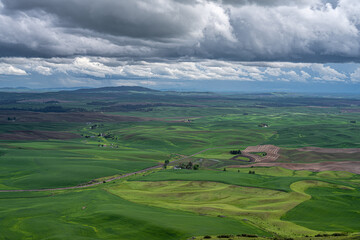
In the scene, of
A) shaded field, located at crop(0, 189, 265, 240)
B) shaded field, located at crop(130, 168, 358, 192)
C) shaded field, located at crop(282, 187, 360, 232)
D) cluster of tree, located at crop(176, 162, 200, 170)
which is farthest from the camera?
cluster of tree, located at crop(176, 162, 200, 170)

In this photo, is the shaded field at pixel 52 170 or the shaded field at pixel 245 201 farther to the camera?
the shaded field at pixel 52 170

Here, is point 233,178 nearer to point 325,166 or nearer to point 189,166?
point 189,166

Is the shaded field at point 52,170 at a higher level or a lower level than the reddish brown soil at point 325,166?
lower

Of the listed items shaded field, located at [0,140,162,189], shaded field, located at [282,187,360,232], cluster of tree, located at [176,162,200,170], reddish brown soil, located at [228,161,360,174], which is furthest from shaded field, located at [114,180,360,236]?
reddish brown soil, located at [228,161,360,174]

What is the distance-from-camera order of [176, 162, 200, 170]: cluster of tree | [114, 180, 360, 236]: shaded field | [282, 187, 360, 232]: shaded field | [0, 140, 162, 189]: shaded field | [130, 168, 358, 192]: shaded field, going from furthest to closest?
[176, 162, 200, 170]: cluster of tree < [0, 140, 162, 189]: shaded field < [130, 168, 358, 192]: shaded field < [114, 180, 360, 236]: shaded field < [282, 187, 360, 232]: shaded field

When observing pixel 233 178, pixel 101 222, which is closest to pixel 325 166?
pixel 233 178

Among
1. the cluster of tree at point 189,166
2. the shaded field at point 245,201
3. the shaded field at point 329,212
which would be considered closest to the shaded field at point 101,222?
the shaded field at point 245,201

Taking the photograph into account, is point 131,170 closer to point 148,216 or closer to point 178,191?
point 178,191

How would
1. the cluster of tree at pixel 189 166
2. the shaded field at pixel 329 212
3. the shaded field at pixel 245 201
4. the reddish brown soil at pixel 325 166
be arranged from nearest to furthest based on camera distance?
1. the shaded field at pixel 329 212
2. the shaded field at pixel 245 201
3. the reddish brown soil at pixel 325 166
4. the cluster of tree at pixel 189 166

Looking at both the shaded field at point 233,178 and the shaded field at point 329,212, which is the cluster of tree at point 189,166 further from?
the shaded field at point 329,212

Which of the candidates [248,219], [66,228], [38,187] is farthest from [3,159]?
[248,219]

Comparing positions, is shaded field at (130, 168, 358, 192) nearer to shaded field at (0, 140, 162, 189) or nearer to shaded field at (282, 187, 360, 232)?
shaded field at (282, 187, 360, 232)

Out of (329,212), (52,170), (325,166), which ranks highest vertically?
(329,212)
